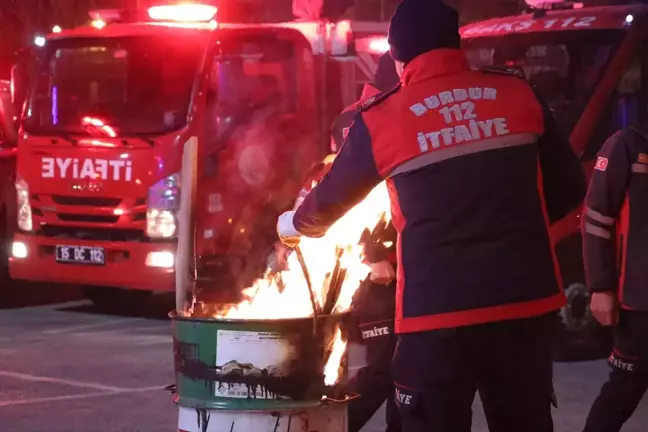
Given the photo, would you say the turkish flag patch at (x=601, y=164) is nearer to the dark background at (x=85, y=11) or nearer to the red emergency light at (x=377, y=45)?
the red emergency light at (x=377, y=45)

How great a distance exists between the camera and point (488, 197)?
3.97m

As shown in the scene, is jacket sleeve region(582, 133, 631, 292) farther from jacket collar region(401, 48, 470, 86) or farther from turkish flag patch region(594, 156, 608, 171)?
jacket collar region(401, 48, 470, 86)

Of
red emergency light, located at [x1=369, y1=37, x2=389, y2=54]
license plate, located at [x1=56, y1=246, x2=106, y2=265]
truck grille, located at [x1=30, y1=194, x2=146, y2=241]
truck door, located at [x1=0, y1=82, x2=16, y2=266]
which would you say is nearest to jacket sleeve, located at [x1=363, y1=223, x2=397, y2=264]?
truck grille, located at [x1=30, y1=194, x2=146, y2=241]

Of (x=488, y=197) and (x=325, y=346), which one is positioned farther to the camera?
(x=325, y=346)

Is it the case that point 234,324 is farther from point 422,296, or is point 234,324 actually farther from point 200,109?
point 200,109

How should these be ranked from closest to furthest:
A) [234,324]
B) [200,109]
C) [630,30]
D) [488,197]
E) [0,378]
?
[488,197] < [234,324] < [0,378] < [630,30] < [200,109]

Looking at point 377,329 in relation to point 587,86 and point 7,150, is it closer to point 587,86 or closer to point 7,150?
point 587,86

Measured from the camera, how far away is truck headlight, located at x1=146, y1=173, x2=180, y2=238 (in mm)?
10453

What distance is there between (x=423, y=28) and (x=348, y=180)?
0.54m

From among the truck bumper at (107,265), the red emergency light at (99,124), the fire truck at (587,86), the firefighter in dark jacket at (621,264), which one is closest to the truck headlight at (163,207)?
the truck bumper at (107,265)

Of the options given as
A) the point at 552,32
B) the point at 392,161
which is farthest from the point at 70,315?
the point at 392,161

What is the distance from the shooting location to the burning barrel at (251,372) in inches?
178

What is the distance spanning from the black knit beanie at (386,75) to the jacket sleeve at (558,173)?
70.3 inches

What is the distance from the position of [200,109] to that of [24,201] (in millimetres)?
1807
